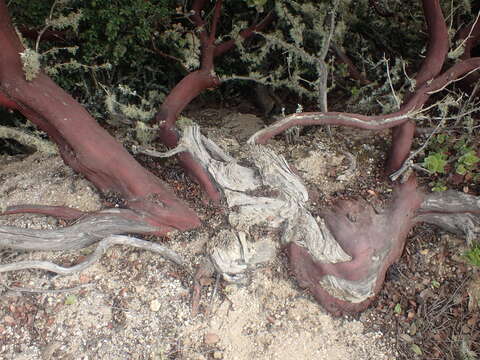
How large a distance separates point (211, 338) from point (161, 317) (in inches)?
11.2

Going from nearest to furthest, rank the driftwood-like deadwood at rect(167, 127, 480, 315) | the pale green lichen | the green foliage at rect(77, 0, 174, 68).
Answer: the driftwood-like deadwood at rect(167, 127, 480, 315) < the pale green lichen < the green foliage at rect(77, 0, 174, 68)

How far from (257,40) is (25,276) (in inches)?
93.6

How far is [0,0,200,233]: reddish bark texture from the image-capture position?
6.40 feet

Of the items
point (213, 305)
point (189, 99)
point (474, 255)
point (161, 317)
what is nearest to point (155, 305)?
point (161, 317)

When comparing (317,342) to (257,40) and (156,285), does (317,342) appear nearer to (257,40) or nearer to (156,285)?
(156,285)

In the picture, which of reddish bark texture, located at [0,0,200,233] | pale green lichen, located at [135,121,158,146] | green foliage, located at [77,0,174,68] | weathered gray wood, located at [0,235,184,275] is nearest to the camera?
reddish bark texture, located at [0,0,200,233]

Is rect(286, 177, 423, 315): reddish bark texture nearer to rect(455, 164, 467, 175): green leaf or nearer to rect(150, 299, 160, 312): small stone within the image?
rect(455, 164, 467, 175): green leaf

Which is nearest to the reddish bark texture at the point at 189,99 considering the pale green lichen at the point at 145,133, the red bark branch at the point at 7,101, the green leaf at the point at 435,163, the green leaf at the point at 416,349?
the pale green lichen at the point at 145,133

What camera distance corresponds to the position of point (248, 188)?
2.28 meters

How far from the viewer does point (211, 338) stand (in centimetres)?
207

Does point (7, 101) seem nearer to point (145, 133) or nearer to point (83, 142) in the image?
point (83, 142)

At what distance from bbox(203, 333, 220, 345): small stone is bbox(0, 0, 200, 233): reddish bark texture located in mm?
607

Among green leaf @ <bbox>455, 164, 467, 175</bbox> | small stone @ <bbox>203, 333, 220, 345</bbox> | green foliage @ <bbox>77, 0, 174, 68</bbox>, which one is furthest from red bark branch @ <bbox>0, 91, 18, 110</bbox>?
green leaf @ <bbox>455, 164, 467, 175</bbox>

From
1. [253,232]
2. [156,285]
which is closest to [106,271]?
[156,285]
